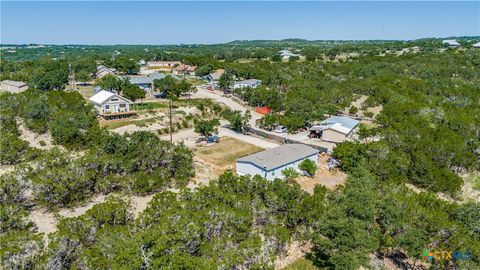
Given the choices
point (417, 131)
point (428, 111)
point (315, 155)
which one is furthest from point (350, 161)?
point (428, 111)

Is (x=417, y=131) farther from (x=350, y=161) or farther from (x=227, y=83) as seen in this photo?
(x=227, y=83)

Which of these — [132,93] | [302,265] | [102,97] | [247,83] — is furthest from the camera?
[247,83]

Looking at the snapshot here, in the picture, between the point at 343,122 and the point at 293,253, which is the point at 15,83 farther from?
the point at 293,253

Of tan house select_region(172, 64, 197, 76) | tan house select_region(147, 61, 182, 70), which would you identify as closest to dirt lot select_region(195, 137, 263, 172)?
tan house select_region(172, 64, 197, 76)

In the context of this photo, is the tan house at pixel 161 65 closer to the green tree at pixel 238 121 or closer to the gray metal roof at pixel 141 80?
the gray metal roof at pixel 141 80

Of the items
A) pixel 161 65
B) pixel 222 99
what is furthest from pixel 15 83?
pixel 161 65

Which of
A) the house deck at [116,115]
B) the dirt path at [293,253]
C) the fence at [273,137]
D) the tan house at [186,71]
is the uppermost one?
the tan house at [186,71]

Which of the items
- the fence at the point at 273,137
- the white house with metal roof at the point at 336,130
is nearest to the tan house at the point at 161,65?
the fence at the point at 273,137
